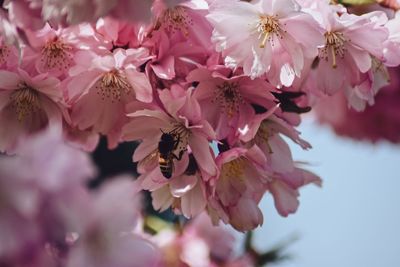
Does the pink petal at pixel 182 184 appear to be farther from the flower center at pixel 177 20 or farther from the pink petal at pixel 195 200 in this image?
the flower center at pixel 177 20

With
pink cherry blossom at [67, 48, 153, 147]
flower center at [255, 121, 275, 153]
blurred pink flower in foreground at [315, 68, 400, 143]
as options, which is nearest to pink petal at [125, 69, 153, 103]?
pink cherry blossom at [67, 48, 153, 147]

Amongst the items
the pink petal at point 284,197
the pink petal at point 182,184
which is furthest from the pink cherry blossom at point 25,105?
the pink petal at point 284,197

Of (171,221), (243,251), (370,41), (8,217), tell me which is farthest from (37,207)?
(243,251)

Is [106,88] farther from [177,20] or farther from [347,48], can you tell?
[347,48]

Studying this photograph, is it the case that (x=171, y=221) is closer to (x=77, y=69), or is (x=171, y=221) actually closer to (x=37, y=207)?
(x=77, y=69)

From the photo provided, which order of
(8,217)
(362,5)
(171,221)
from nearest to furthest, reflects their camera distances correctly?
(8,217)
(362,5)
(171,221)

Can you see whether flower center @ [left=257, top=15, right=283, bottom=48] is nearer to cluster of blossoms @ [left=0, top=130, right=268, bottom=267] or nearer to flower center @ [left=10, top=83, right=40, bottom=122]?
flower center @ [left=10, top=83, right=40, bottom=122]

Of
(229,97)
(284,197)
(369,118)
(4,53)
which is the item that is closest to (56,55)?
(4,53)
